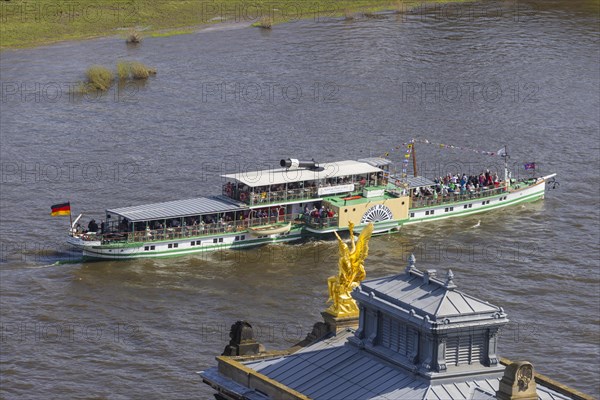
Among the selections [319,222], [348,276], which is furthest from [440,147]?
[348,276]

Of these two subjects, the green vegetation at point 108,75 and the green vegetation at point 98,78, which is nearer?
the green vegetation at point 108,75

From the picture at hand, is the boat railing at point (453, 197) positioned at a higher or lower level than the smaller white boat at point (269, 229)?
higher

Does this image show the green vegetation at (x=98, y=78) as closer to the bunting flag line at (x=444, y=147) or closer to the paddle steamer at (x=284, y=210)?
the bunting flag line at (x=444, y=147)

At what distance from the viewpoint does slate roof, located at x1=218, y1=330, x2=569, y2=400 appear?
48781 millimetres

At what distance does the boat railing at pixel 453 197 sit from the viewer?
362 feet

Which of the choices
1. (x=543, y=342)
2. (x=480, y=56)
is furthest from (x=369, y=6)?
(x=543, y=342)

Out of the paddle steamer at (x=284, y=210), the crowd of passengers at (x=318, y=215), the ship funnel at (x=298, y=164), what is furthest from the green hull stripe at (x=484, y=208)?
the ship funnel at (x=298, y=164)

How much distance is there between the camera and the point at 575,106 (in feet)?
447

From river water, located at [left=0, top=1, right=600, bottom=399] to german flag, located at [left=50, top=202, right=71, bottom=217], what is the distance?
1.89m

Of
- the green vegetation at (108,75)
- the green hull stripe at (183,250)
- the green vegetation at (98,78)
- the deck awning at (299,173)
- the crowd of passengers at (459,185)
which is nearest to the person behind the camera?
the green hull stripe at (183,250)

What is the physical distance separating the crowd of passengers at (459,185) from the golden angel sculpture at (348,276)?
185 feet

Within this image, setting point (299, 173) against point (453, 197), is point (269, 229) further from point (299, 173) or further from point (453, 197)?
point (453, 197)

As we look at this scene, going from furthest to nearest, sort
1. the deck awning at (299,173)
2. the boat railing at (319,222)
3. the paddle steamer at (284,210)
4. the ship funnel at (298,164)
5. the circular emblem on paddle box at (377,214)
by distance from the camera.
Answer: the circular emblem on paddle box at (377,214) < the ship funnel at (298,164) < the boat railing at (319,222) < the deck awning at (299,173) < the paddle steamer at (284,210)

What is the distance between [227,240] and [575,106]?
42.1 meters
